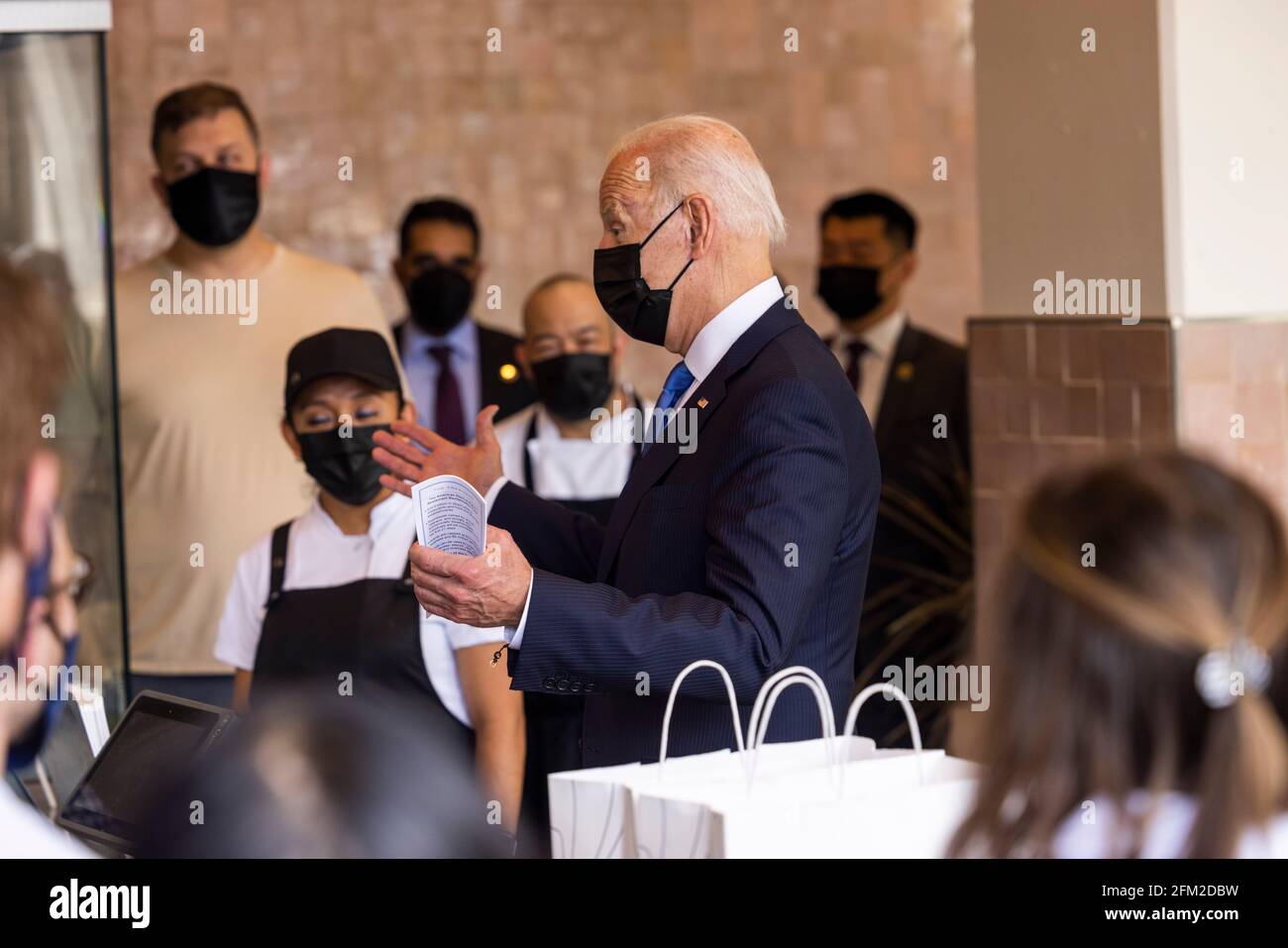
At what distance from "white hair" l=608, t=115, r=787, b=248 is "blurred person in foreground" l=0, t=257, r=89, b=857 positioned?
1.37 meters

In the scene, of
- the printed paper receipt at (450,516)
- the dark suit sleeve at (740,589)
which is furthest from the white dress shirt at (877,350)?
the printed paper receipt at (450,516)

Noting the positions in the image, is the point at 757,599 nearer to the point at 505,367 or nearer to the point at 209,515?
the point at 209,515

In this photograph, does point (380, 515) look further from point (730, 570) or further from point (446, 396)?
point (446, 396)

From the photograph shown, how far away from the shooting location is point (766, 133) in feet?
21.4

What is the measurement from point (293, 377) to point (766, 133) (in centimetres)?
333

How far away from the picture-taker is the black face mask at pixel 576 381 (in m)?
4.40

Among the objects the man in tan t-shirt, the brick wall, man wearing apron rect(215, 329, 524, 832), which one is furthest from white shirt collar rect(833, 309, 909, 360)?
man wearing apron rect(215, 329, 524, 832)

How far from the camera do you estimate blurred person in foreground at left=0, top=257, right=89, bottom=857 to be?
4.02 ft

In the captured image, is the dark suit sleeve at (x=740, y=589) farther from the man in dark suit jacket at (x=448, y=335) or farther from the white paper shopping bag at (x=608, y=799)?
the man in dark suit jacket at (x=448, y=335)

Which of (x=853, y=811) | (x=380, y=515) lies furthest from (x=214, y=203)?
(x=853, y=811)

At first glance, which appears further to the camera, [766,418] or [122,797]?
[766,418]

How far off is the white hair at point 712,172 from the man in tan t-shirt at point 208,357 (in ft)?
7.63

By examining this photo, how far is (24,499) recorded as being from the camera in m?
1.22

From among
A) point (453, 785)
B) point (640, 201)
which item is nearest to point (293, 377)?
point (640, 201)
